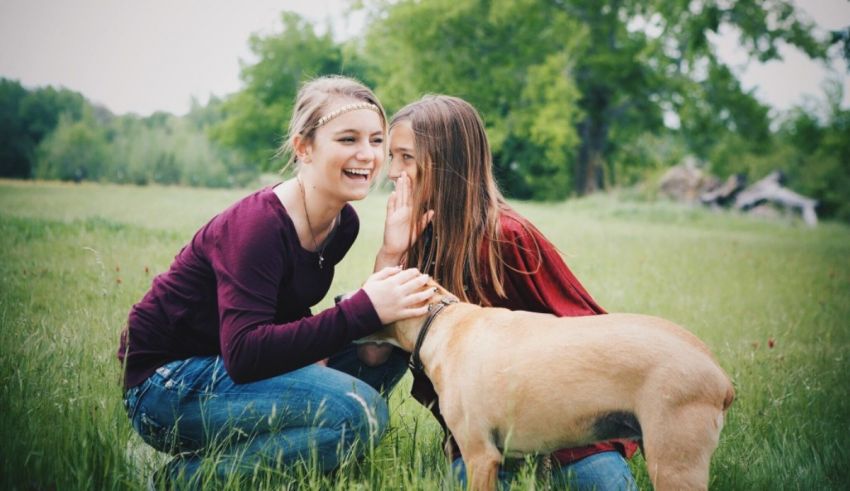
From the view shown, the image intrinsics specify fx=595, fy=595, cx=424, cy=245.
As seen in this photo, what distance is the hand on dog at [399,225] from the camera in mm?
3174

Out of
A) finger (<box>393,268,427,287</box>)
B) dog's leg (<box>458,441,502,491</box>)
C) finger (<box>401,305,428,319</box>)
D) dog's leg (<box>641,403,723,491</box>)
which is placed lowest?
dog's leg (<box>458,441,502,491</box>)

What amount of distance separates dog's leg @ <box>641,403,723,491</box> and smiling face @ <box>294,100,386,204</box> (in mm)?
1664

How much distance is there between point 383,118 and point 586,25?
2939 centimetres

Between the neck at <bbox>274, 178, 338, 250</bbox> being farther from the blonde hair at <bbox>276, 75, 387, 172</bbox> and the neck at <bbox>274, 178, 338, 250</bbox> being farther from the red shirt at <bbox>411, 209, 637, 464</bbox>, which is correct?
the red shirt at <bbox>411, 209, 637, 464</bbox>

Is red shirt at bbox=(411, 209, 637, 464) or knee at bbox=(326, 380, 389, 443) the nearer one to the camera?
knee at bbox=(326, 380, 389, 443)

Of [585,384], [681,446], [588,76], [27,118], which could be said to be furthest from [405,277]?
[588,76]

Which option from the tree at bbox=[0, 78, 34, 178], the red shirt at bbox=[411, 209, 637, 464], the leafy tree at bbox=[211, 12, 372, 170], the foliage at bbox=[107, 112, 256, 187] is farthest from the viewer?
the leafy tree at bbox=[211, 12, 372, 170]

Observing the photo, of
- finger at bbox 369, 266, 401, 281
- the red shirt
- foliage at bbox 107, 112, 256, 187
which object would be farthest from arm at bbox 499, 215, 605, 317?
foliage at bbox 107, 112, 256, 187

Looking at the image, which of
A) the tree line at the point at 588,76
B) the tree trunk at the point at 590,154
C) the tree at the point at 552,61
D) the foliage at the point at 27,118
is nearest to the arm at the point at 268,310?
the foliage at the point at 27,118

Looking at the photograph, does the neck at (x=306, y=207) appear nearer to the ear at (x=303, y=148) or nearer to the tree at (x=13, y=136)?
the ear at (x=303, y=148)

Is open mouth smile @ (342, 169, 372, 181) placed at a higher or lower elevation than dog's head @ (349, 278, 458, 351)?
higher

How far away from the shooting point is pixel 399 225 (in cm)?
317

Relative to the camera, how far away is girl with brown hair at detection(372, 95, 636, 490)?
3.18 meters

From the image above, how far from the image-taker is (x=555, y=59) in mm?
27891
